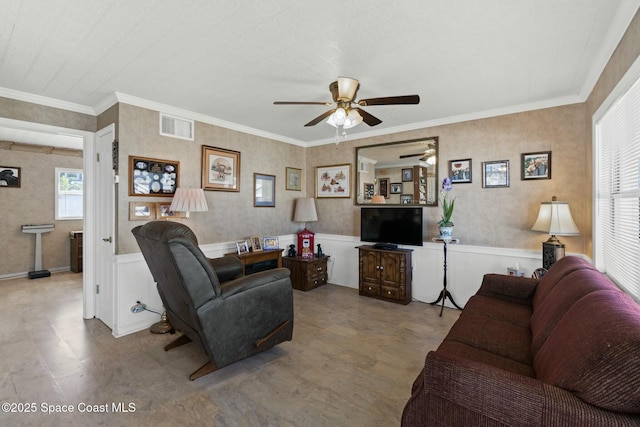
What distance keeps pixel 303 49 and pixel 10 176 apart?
6369 mm

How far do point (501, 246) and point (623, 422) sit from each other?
2.91m

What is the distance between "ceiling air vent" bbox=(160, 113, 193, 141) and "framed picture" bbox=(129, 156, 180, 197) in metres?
0.35

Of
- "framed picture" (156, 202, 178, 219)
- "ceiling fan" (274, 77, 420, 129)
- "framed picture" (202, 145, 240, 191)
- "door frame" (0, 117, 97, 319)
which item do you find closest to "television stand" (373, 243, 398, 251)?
"ceiling fan" (274, 77, 420, 129)

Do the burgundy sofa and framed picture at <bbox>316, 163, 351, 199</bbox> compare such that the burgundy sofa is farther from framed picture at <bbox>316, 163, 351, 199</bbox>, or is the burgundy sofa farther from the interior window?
the interior window

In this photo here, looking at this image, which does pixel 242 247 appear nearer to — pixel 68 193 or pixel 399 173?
pixel 399 173

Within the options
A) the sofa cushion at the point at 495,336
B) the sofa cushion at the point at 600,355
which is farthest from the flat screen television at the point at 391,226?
the sofa cushion at the point at 600,355

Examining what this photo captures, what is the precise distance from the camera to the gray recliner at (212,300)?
2.01 meters

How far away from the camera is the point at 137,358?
101 inches

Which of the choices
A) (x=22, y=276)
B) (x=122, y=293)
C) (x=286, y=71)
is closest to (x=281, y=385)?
(x=122, y=293)

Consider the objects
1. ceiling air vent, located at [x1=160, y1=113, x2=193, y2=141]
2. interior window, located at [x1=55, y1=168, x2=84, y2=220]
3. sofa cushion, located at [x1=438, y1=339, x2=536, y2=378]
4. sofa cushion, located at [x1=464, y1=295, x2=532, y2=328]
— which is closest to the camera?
sofa cushion, located at [x1=438, y1=339, x2=536, y2=378]

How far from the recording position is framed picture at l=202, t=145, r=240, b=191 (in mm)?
3809

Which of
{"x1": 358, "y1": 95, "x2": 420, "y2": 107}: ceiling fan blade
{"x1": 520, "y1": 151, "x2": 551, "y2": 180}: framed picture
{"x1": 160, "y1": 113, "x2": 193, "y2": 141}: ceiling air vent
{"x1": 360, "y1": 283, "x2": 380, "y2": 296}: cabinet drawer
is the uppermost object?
{"x1": 160, "y1": 113, "x2": 193, "y2": 141}: ceiling air vent

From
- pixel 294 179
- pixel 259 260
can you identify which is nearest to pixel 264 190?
pixel 294 179

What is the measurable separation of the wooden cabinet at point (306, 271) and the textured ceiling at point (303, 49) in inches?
96.6
